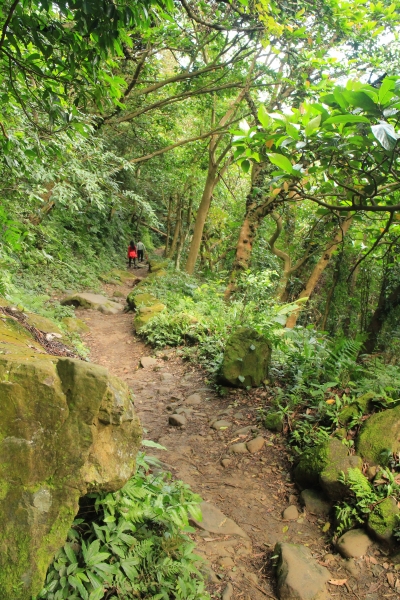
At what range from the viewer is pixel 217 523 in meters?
3.40

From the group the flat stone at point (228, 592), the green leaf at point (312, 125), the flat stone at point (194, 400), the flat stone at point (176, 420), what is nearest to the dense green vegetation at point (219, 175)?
the green leaf at point (312, 125)

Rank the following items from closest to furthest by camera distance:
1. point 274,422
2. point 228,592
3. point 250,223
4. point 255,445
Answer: point 228,592 < point 255,445 < point 274,422 < point 250,223

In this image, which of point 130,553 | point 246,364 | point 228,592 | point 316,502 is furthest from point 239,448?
point 130,553

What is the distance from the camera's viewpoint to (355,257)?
12805 millimetres

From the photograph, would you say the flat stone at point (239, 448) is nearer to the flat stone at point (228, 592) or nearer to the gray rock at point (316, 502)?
the gray rock at point (316, 502)

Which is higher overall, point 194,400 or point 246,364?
point 246,364

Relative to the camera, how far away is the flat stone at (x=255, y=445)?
450 cm

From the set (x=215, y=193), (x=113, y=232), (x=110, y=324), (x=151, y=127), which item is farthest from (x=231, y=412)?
(x=113, y=232)

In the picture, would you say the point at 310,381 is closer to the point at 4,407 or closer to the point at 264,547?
the point at 264,547

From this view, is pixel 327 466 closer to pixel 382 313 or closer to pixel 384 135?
pixel 384 135

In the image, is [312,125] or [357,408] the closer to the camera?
[312,125]

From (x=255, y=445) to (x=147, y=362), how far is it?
362 cm

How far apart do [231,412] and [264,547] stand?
88.3 inches

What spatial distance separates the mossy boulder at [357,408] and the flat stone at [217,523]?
162 centimetres
